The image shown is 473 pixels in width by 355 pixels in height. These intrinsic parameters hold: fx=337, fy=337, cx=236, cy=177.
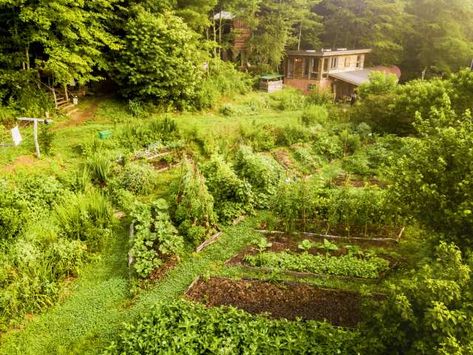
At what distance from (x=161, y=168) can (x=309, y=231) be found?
5763 millimetres

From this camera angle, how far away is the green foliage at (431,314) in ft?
13.4

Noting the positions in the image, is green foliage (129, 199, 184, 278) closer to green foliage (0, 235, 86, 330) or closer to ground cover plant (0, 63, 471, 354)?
ground cover plant (0, 63, 471, 354)

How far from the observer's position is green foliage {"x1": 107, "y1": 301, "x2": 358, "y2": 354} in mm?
5383

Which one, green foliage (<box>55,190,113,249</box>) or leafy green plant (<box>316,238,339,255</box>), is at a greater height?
green foliage (<box>55,190,113,249</box>)

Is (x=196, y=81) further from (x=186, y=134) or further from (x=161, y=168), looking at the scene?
(x=161, y=168)

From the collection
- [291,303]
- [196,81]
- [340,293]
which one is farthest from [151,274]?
[196,81]

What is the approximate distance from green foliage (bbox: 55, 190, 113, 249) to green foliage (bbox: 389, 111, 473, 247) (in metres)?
6.63

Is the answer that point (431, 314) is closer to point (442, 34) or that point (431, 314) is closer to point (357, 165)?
point (357, 165)

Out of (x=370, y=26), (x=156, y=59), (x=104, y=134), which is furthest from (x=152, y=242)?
(x=370, y=26)

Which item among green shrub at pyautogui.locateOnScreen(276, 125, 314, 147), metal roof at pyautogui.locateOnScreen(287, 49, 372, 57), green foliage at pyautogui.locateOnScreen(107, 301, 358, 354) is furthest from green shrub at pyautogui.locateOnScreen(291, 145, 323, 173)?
metal roof at pyautogui.locateOnScreen(287, 49, 372, 57)

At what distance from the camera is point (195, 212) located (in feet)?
27.1

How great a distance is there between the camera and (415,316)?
4594 millimetres

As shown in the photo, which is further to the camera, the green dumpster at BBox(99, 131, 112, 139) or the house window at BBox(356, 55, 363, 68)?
the house window at BBox(356, 55, 363, 68)

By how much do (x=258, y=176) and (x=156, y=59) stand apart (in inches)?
338
